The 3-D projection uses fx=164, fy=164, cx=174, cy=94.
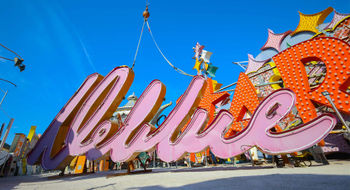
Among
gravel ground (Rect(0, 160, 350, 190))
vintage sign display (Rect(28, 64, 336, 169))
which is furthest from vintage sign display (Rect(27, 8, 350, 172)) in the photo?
gravel ground (Rect(0, 160, 350, 190))

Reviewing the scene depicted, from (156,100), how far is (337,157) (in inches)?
474

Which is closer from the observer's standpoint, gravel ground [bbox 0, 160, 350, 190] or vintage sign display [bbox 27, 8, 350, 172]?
gravel ground [bbox 0, 160, 350, 190]

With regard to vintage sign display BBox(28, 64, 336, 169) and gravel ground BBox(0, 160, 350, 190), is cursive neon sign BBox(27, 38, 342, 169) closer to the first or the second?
vintage sign display BBox(28, 64, 336, 169)

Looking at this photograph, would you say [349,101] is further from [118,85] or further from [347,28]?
[118,85]

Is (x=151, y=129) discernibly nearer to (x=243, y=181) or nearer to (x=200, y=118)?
(x=200, y=118)

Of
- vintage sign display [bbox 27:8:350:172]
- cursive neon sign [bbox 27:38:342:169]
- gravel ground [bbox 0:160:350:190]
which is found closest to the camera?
gravel ground [bbox 0:160:350:190]

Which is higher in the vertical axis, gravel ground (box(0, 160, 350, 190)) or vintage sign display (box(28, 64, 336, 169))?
vintage sign display (box(28, 64, 336, 169))

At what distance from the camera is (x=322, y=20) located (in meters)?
14.3

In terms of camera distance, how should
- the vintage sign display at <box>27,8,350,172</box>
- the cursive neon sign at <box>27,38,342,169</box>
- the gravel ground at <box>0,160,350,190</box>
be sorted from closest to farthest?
the gravel ground at <box>0,160,350,190</box>, the cursive neon sign at <box>27,38,342,169</box>, the vintage sign display at <box>27,8,350,172</box>

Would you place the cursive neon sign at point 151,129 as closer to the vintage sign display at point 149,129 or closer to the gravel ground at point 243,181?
the vintage sign display at point 149,129

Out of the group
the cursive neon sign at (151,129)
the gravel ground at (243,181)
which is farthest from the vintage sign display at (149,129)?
the gravel ground at (243,181)

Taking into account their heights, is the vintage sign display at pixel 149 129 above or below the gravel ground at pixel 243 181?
above

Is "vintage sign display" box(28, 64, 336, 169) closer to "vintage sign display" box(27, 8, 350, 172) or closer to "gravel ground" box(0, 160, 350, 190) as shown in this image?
"vintage sign display" box(27, 8, 350, 172)

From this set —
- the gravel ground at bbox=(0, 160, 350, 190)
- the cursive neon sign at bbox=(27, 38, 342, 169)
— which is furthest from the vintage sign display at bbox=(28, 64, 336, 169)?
the gravel ground at bbox=(0, 160, 350, 190)
